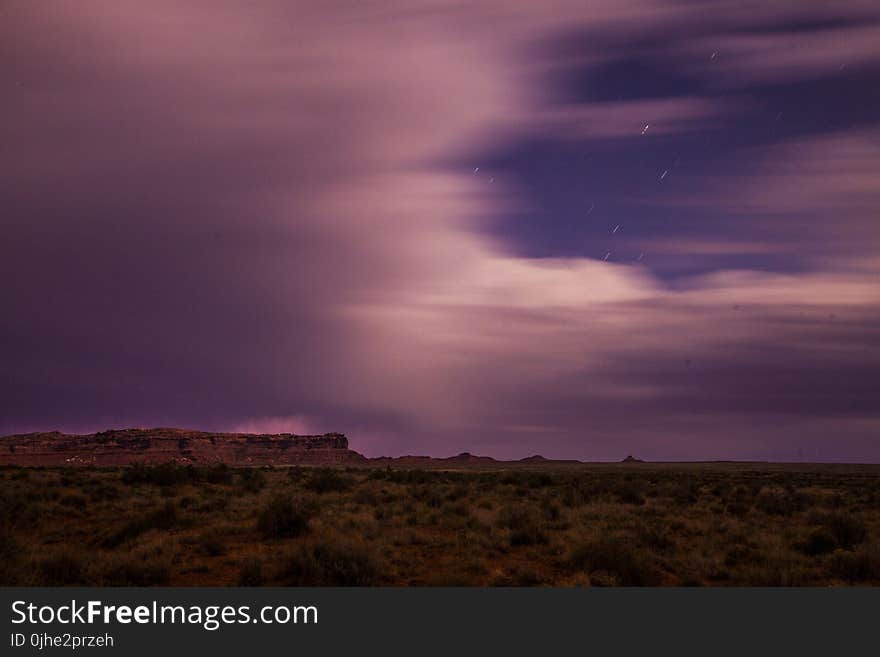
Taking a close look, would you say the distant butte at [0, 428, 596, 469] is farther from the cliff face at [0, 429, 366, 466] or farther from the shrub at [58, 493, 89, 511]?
the shrub at [58, 493, 89, 511]

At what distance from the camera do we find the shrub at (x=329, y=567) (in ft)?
55.7

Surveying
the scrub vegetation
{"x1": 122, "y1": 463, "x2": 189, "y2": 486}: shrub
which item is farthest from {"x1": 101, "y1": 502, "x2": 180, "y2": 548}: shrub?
{"x1": 122, "y1": 463, "x2": 189, "y2": 486}: shrub

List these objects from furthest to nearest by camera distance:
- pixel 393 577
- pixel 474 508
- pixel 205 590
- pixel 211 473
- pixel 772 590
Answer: pixel 211 473
pixel 474 508
pixel 393 577
pixel 772 590
pixel 205 590

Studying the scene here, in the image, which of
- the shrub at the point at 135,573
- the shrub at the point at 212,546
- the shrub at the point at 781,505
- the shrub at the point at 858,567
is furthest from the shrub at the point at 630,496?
the shrub at the point at 135,573

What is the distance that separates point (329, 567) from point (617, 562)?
6759 millimetres

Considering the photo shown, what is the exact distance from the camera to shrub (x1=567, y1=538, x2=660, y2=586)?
17750 millimetres

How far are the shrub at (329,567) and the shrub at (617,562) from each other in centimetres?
512

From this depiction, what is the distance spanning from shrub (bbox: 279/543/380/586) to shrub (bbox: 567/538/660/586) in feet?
16.8

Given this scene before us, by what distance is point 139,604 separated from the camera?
1156 cm

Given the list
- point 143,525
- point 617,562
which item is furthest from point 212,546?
point 617,562

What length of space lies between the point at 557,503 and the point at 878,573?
16.2m

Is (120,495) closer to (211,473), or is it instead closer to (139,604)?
(211,473)

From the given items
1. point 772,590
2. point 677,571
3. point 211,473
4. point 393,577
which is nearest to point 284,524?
point 393,577

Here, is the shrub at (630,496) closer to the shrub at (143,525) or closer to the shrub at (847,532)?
the shrub at (847,532)
